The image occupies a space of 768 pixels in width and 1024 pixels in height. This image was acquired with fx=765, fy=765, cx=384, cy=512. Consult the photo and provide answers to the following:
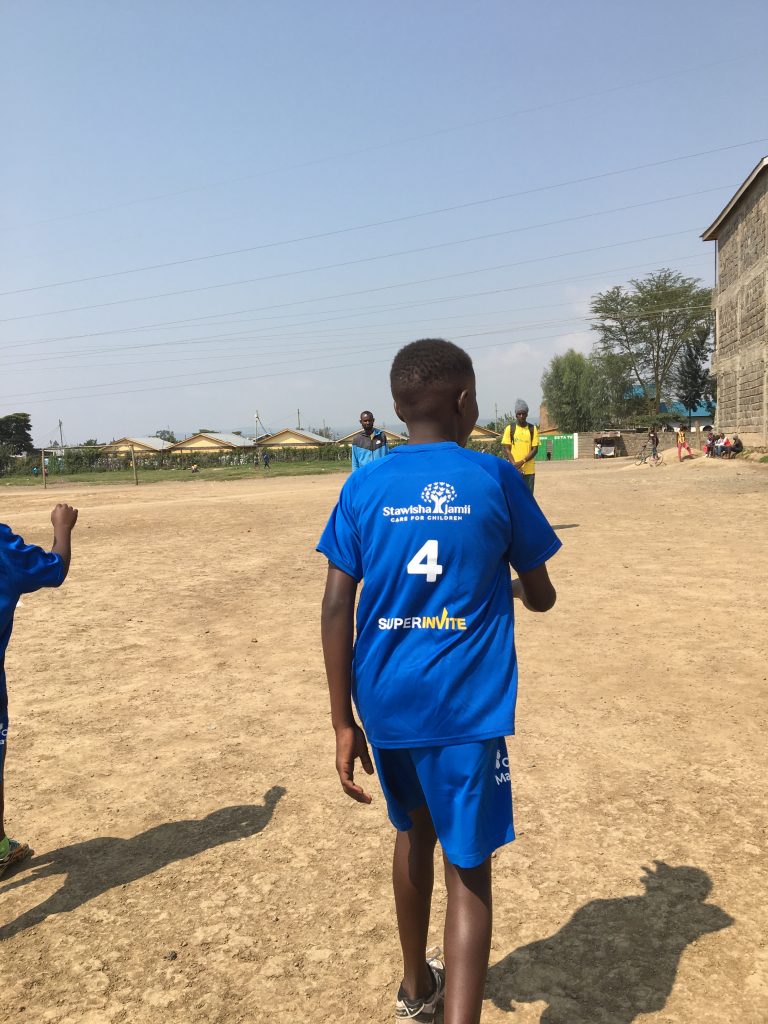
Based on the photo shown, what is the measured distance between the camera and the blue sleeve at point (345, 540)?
1.99 m

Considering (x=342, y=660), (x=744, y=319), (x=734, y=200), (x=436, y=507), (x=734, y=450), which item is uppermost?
(x=734, y=200)

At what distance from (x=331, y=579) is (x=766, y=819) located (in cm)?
241

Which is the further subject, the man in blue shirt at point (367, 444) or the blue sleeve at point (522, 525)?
the man in blue shirt at point (367, 444)

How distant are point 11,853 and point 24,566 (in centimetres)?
119

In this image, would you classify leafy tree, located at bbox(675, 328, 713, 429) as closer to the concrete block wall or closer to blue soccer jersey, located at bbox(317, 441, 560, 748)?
the concrete block wall

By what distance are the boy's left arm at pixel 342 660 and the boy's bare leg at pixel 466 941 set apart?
13.8 inches

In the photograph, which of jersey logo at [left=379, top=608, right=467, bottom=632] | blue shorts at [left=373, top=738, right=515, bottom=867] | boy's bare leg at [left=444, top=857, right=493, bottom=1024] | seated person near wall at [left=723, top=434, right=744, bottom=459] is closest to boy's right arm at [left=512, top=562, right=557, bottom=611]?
jersey logo at [left=379, top=608, right=467, bottom=632]

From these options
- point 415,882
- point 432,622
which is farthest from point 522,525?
point 415,882

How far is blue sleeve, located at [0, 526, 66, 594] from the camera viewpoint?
294cm

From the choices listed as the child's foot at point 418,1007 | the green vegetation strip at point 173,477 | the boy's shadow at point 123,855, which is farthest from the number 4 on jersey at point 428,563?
the green vegetation strip at point 173,477

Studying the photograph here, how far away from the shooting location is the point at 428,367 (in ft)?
6.69

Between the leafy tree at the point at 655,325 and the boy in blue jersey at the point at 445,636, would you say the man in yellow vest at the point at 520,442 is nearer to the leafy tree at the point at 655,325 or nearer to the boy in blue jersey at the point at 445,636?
the boy in blue jersey at the point at 445,636

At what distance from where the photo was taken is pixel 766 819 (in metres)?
3.25

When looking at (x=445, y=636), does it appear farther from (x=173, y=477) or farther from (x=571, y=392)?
(x=571, y=392)
